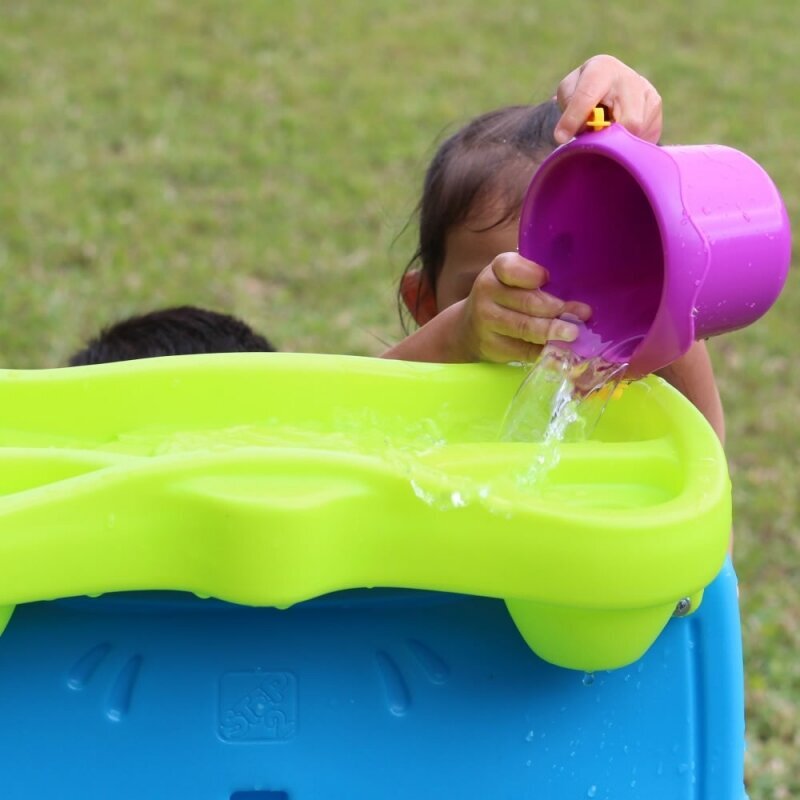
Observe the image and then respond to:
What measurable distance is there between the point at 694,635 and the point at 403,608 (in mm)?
255

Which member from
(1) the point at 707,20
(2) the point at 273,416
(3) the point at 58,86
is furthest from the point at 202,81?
(2) the point at 273,416

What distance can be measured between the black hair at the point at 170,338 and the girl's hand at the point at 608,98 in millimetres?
669

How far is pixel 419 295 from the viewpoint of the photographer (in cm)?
193

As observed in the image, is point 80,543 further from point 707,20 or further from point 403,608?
point 707,20

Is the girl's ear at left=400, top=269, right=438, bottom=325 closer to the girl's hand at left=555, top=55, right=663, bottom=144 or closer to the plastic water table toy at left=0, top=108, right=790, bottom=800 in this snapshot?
the girl's hand at left=555, top=55, right=663, bottom=144

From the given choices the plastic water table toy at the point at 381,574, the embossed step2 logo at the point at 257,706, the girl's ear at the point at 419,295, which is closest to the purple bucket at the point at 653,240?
the plastic water table toy at the point at 381,574

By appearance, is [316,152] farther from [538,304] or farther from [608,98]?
[538,304]

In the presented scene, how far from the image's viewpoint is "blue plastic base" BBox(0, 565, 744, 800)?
107 cm

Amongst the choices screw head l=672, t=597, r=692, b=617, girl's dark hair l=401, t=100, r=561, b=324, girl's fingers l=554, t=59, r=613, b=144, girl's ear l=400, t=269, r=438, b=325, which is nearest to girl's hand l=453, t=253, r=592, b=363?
girl's fingers l=554, t=59, r=613, b=144

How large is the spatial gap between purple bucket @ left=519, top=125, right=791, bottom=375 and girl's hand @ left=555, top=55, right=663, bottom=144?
5 centimetres

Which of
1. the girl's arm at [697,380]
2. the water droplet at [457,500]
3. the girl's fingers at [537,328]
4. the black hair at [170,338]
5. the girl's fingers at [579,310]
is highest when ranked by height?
the girl's fingers at [579,310]

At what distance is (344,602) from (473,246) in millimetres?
796

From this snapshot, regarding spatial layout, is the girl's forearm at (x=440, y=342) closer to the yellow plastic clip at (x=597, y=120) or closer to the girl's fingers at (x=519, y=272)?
the girl's fingers at (x=519, y=272)

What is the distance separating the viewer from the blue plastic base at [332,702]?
107 cm
